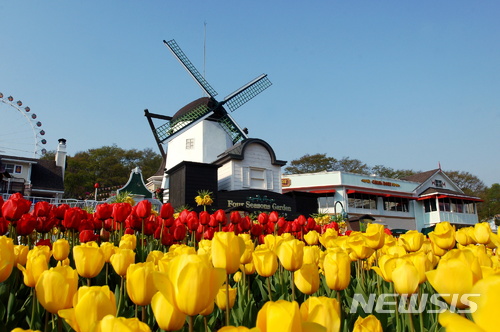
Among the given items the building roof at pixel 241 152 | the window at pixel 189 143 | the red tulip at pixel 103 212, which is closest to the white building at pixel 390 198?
the building roof at pixel 241 152

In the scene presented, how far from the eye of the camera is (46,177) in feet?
112

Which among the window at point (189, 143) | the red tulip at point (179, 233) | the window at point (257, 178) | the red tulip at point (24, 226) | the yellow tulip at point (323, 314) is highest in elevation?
the window at point (189, 143)

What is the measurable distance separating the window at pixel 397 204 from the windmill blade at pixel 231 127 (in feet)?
62.3

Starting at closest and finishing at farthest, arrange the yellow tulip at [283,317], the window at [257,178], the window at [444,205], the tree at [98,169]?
the yellow tulip at [283,317] < the window at [257,178] < the window at [444,205] < the tree at [98,169]

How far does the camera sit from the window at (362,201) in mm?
35969

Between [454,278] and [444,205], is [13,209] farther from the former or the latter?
[444,205]

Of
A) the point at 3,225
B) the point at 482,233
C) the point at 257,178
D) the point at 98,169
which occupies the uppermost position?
the point at 98,169

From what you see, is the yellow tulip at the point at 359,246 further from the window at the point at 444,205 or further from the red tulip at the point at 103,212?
the window at the point at 444,205

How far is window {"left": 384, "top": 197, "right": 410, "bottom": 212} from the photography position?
3837 cm

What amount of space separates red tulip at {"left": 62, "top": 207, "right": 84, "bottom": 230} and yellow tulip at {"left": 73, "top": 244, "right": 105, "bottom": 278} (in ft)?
6.16

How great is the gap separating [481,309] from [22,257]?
2.44m

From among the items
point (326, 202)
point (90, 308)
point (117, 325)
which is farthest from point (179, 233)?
point (326, 202)

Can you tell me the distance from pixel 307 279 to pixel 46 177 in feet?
123

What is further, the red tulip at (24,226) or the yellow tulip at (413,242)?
the red tulip at (24,226)
